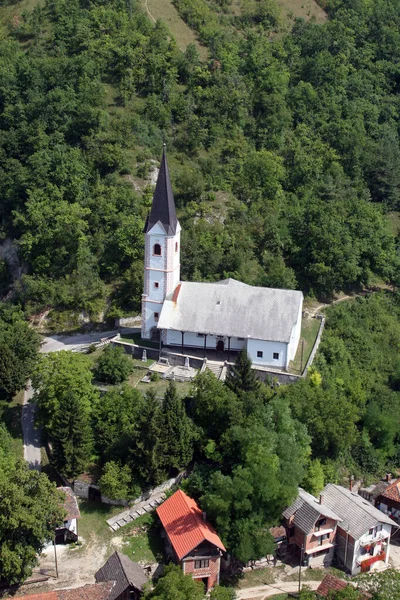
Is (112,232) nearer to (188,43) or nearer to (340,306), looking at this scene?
(340,306)

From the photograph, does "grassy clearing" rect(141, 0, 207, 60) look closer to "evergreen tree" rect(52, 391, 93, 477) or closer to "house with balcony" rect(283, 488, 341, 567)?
"evergreen tree" rect(52, 391, 93, 477)

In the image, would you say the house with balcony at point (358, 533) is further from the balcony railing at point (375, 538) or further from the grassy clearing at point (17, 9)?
the grassy clearing at point (17, 9)

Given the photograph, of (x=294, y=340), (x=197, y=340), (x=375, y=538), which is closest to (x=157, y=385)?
(x=197, y=340)

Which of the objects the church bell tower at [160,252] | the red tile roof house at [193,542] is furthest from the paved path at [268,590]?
the church bell tower at [160,252]

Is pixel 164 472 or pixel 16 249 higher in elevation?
pixel 16 249

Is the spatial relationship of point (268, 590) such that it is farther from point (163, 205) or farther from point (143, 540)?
point (163, 205)

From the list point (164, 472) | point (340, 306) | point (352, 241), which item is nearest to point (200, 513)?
point (164, 472)
